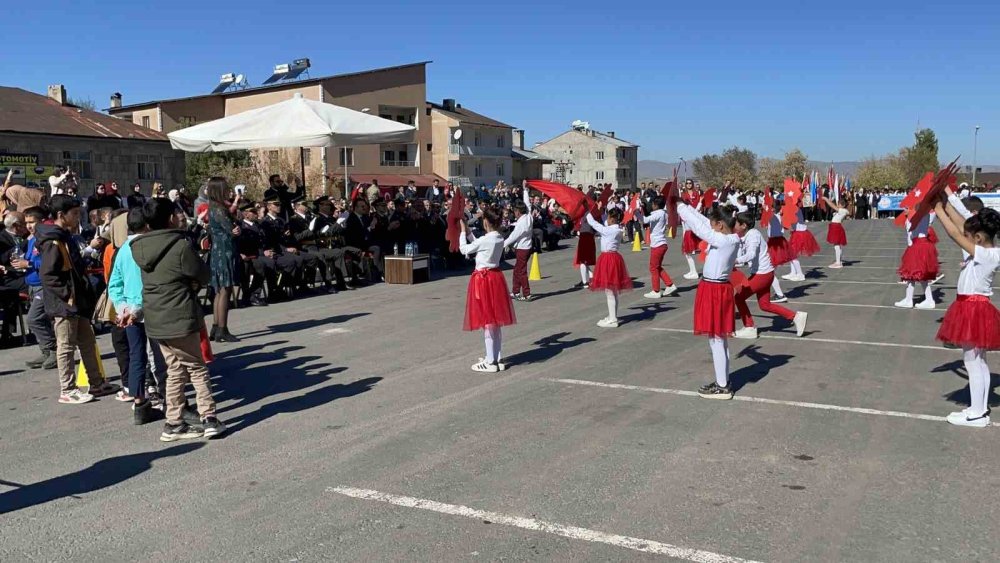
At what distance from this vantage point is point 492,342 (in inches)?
346

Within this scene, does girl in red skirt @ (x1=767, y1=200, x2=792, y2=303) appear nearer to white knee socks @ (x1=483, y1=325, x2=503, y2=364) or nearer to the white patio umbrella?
white knee socks @ (x1=483, y1=325, x2=503, y2=364)

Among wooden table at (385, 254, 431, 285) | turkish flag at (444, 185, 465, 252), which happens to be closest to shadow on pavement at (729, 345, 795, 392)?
turkish flag at (444, 185, 465, 252)

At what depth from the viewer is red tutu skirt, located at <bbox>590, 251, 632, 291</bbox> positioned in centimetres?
1152

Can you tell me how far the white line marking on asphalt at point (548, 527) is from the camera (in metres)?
4.32

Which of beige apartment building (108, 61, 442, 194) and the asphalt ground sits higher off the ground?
beige apartment building (108, 61, 442, 194)

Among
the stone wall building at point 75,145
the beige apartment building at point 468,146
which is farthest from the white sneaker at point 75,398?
the beige apartment building at point 468,146

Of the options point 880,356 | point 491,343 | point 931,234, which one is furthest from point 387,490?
point 931,234

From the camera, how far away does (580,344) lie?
10.4 meters

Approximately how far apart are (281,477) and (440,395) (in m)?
2.43

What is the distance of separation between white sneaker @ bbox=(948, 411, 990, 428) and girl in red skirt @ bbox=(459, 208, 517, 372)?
14.2ft

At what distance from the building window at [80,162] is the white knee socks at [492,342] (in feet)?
108

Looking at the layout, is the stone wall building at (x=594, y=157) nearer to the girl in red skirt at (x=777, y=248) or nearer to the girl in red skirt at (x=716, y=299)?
the girl in red skirt at (x=777, y=248)

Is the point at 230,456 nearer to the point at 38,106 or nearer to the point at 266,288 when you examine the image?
the point at 266,288

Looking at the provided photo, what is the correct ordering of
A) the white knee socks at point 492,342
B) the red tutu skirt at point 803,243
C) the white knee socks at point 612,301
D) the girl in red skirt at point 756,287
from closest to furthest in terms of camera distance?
the white knee socks at point 492,342, the girl in red skirt at point 756,287, the white knee socks at point 612,301, the red tutu skirt at point 803,243
